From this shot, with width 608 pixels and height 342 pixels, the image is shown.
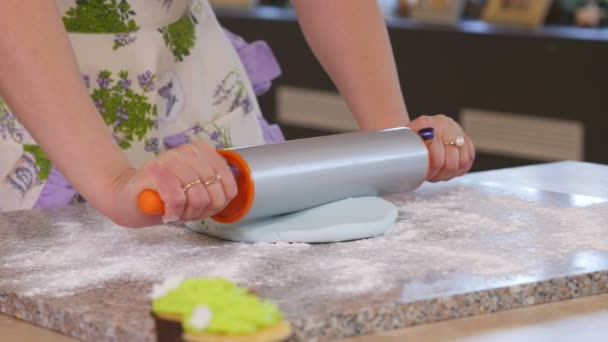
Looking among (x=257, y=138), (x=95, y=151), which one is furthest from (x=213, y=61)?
(x=95, y=151)

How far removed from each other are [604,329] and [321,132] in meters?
3.81

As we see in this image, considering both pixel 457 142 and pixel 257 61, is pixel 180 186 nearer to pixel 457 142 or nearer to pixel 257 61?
pixel 457 142

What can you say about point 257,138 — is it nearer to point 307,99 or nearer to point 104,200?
point 104,200

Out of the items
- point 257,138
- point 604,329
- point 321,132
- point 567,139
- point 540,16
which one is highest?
point 604,329

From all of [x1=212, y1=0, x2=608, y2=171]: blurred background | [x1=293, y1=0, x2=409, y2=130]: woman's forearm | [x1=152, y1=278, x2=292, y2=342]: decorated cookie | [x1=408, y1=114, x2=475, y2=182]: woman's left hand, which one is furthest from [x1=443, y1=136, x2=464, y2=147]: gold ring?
[x1=212, y1=0, x2=608, y2=171]: blurred background

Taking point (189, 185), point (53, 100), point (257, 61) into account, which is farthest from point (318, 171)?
point (257, 61)

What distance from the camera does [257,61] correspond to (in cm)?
179

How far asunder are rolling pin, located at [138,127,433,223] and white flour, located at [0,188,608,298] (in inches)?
1.7

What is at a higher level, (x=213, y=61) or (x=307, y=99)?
(x=213, y=61)

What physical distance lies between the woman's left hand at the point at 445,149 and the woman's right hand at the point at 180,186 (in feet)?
1.06

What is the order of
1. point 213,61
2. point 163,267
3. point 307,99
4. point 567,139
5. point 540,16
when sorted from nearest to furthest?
point 163,267 → point 213,61 → point 567,139 → point 540,16 → point 307,99

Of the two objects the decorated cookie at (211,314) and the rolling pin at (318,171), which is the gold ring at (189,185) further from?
the decorated cookie at (211,314)

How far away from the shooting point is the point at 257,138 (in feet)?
5.38

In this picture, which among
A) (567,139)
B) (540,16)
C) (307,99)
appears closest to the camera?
(567,139)
